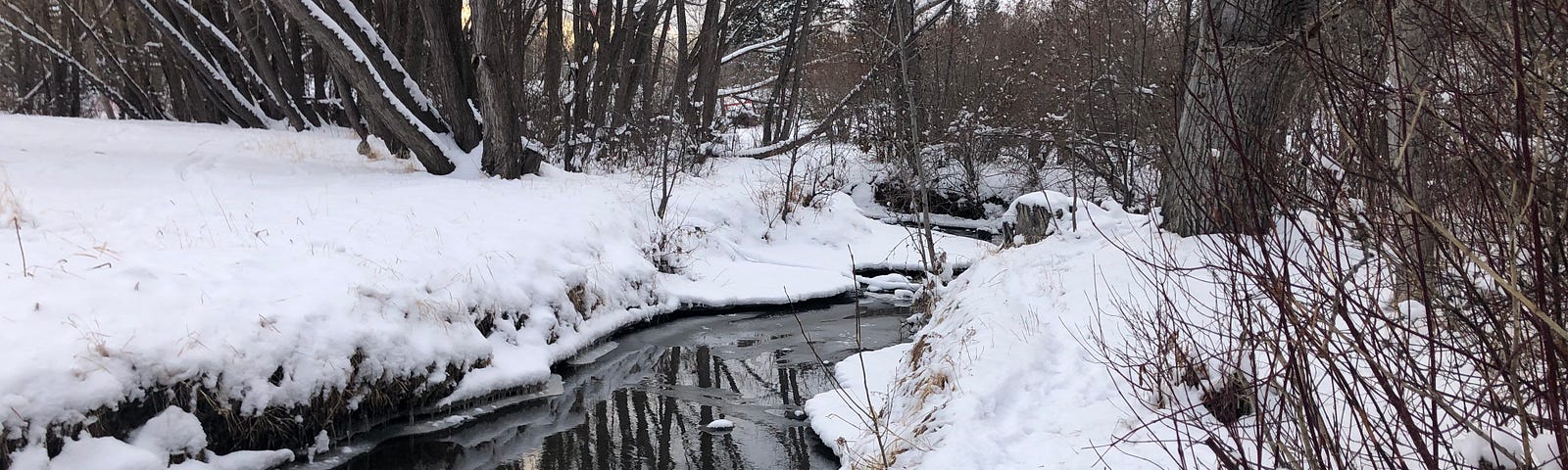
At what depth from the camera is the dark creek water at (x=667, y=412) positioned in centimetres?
545

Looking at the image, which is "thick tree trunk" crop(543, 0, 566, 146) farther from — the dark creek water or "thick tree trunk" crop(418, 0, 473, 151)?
the dark creek water

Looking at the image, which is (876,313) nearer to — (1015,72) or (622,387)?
(622,387)

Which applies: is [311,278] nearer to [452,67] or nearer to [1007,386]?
[1007,386]

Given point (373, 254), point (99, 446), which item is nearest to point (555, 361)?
point (373, 254)

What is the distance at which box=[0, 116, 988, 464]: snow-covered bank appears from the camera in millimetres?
4707

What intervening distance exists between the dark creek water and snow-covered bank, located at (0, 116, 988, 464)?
1.30 ft

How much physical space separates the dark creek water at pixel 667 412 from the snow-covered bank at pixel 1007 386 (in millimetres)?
381

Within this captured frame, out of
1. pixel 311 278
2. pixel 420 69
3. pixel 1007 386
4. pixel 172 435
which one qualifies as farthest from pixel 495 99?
pixel 1007 386

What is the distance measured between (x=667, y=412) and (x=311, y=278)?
2.59 metres

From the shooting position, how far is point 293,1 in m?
10.8

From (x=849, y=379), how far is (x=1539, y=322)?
5440 millimetres

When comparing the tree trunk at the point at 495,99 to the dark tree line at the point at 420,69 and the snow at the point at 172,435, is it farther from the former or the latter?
the snow at the point at 172,435

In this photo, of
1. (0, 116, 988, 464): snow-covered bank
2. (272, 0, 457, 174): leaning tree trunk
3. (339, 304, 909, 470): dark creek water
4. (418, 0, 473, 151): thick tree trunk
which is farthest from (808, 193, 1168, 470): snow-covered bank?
(418, 0, 473, 151): thick tree trunk

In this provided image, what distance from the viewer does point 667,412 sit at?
6344mm
